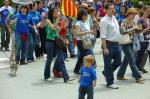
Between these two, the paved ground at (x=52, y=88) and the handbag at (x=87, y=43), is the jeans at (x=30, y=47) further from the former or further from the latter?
the handbag at (x=87, y=43)

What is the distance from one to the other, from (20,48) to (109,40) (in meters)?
4.18

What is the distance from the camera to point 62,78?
39.3 ft

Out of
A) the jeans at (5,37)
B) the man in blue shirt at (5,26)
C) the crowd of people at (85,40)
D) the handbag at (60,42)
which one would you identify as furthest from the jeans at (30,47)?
the handbag at (60,42)

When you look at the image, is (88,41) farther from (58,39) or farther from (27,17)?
(27,17)

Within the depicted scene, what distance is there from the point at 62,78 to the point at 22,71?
1480 mm

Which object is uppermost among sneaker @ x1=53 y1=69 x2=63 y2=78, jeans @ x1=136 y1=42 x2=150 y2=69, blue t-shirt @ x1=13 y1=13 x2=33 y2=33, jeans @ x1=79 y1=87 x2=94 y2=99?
blue t-shirt @ x1=13 y1=13 x2=33 y2=33

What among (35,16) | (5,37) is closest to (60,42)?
(35,16)

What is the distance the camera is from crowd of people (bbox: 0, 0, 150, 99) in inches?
413

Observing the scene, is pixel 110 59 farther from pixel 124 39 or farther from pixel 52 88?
pixel 52 88

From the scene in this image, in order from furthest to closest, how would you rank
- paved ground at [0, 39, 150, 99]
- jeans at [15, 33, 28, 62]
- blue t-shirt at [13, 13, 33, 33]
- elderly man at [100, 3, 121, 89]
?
jeans at [15, 33, 28, 62] → blue t-shirt at [13, 13, 33, 33] → elderly man at [100, 3, 121, 89] → paved ground at [0, 39, 150, 99]

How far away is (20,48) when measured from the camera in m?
14.1

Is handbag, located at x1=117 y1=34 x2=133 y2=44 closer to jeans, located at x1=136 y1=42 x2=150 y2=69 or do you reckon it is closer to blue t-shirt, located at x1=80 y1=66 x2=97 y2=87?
jeans, located at x1=136 y1=42 x2=150 y2=69

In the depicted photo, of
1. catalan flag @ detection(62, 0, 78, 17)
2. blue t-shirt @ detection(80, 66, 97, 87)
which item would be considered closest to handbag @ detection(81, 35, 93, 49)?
blue t-shirt @ detection(80, 66, 97, 87)

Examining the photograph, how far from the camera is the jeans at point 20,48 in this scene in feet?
45.6
